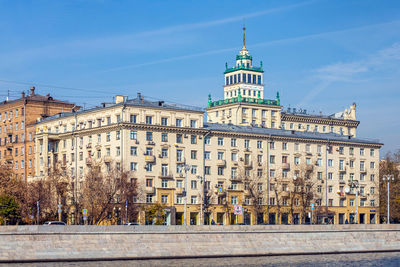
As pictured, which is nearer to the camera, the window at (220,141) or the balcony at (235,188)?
the window at (220,141)

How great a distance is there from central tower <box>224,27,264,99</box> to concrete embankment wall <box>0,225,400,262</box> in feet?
221

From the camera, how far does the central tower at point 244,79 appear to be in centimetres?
15066

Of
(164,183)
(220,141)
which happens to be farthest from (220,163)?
(164,183)

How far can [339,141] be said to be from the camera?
12325 centimetres

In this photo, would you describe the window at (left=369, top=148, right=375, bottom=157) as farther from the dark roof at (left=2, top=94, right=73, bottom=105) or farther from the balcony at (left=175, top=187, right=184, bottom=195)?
the dark roof at (left=2, top=94, right=73, bottom=105)

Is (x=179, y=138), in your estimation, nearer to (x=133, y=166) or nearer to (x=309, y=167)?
(x=133, y=166)

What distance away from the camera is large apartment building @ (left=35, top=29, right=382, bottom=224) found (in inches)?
4026

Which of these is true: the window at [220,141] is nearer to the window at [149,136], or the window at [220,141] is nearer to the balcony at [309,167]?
the window at [149,136]

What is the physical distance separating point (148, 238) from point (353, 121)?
90.7 meters

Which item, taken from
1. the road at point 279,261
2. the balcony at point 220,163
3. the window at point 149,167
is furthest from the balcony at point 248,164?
the road at point 279,261

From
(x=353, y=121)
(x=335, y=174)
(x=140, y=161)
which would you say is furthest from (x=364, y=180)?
(x=140, y=161)

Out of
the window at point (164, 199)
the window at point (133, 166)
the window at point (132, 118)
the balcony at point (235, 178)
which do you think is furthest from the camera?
the balcony at point (235, 178)

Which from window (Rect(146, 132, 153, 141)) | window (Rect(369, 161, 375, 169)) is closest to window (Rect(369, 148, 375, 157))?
window (Rect(369, 161, 375, 169))

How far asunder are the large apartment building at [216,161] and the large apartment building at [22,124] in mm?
4389
